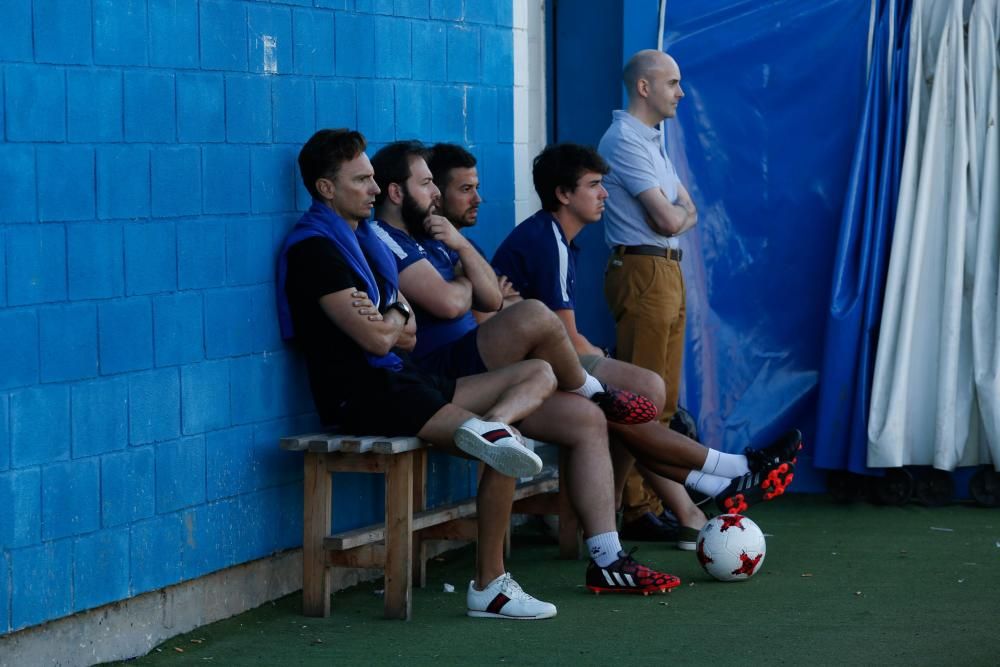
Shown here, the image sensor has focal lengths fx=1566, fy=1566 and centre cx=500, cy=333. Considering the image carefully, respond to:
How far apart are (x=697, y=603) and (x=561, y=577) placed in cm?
63

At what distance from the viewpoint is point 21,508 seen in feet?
12.4

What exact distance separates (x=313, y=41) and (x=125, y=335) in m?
1.29

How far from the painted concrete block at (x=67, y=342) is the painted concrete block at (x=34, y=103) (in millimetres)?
432

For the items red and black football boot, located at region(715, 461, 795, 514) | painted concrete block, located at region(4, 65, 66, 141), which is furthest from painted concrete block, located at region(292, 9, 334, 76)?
red and black football boot, located at region(715, 461, 795, 514)

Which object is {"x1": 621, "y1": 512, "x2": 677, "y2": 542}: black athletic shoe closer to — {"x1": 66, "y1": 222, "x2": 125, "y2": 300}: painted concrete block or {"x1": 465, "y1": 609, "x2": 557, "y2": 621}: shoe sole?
{"x1": 465, "y1": 609, "x2": 557, "y2": 621}: shoe sole

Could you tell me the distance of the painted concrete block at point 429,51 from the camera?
5.56m

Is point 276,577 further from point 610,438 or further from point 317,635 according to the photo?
point 610,438

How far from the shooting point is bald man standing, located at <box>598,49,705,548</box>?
613 centimetres

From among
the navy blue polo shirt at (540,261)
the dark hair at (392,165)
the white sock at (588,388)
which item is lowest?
the white sock at (588,388)

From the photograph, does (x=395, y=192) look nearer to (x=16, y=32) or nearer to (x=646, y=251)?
(x=646, y=251)

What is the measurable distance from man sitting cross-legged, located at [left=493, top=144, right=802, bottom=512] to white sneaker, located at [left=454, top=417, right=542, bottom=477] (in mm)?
1037

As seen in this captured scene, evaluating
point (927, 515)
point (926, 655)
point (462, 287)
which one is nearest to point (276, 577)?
point (462, 287)

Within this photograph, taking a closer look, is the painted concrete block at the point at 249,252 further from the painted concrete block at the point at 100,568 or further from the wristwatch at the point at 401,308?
the painted concrete block at the point at 100,568

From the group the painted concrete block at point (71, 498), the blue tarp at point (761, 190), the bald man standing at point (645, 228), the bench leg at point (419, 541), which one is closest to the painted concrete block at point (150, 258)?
the painted concrete block at point (71, 498)
